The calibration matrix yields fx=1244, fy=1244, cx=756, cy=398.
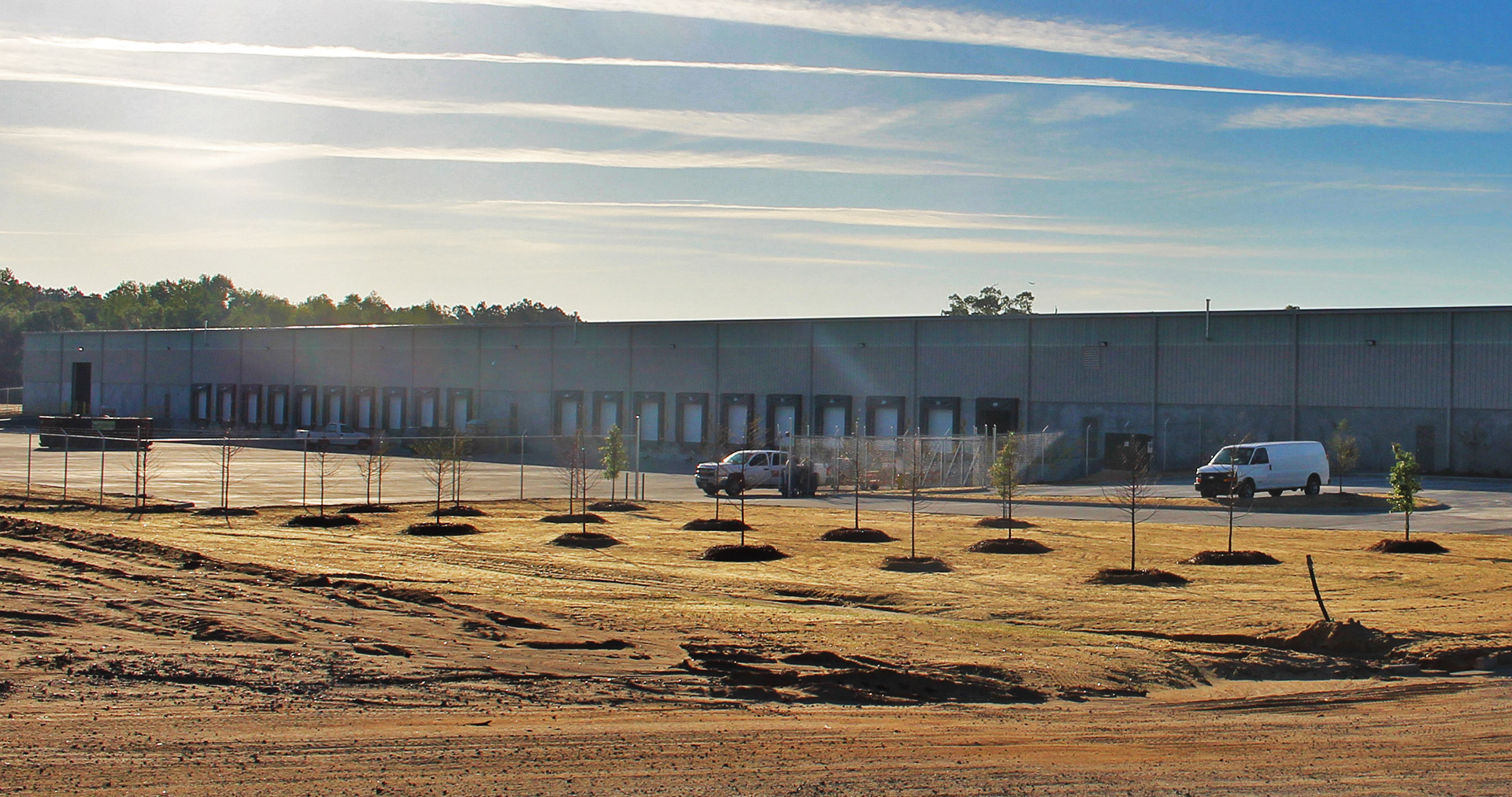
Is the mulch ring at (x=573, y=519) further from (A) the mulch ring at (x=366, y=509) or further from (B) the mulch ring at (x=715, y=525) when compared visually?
(A) the mulch ring at (x=366, y=509)

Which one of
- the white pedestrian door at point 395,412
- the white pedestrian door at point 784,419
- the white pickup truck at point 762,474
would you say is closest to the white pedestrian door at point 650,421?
the white pedestrian door at point 784,419

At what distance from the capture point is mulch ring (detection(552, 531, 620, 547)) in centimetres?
2916

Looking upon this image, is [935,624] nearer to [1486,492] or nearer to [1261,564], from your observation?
[1261,564]

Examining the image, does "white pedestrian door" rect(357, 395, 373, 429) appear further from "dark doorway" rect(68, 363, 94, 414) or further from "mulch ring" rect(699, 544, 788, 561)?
"mulch ring" rect(699, 544, 788, 561)

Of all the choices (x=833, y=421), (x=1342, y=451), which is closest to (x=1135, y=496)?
(x=1342, y=451)

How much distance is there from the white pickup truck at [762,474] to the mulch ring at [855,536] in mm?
15030

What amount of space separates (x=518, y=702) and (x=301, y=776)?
304 cm

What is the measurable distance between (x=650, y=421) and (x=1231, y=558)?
53.6 m

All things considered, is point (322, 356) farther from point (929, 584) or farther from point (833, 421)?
point (929, 584)

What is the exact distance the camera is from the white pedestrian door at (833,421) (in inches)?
2724

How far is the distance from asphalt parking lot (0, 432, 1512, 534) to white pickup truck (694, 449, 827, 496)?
0.63 metres

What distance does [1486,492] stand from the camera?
1796 inches

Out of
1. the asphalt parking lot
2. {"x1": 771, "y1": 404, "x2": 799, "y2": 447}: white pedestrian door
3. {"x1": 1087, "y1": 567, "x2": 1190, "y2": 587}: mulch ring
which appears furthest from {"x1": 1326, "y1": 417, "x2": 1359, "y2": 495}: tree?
{"x1": 771, "y1": 404, "x2": 799, "y2": 447}: white pedestrian door

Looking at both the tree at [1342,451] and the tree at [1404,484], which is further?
the tree at [1342,451]
